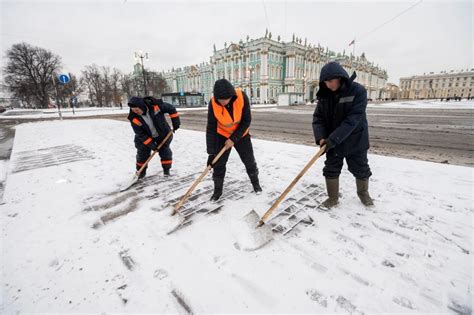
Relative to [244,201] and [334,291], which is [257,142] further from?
[334,291]

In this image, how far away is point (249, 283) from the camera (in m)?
1.70

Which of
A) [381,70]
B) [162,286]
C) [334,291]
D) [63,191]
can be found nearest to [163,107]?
[63,191]

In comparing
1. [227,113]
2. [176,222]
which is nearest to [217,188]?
[176,222]

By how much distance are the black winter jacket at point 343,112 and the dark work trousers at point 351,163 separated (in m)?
0.10

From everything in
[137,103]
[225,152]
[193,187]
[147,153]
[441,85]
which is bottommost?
[193,187]

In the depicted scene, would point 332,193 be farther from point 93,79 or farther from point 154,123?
point 93,79

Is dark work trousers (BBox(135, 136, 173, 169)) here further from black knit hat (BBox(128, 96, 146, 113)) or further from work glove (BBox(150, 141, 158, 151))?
black knit hat (BBox(128, 96, 146, 113))

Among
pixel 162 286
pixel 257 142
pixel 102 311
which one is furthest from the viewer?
pixel 257 142

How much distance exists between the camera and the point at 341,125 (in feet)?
7.72

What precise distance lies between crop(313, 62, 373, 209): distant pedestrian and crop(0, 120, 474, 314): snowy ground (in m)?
0.39

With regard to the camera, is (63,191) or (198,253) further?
(63,191)

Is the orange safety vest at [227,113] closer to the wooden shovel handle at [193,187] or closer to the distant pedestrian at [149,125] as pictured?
the wooden shovel handle at [193,187]

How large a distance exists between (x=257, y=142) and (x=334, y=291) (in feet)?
17.6

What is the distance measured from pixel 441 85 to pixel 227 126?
151 metres
